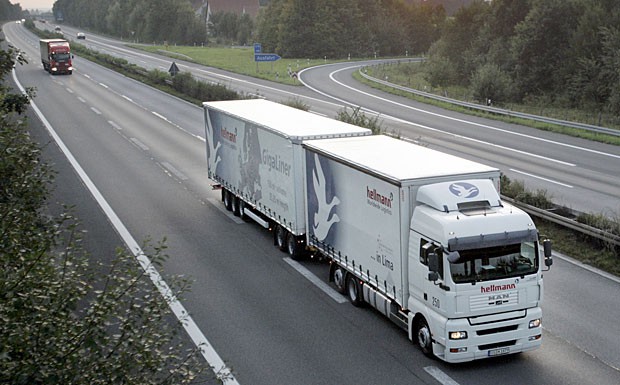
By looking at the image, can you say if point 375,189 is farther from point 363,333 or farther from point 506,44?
point 506,44

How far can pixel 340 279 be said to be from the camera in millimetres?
16594

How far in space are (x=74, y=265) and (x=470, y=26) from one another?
7115 centimetres

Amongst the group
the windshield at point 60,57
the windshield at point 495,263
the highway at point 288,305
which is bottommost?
the highway at point 288,305

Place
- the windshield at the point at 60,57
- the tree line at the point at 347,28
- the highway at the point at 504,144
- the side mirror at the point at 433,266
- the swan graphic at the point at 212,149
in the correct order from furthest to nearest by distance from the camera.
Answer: the tree line at the point at 347,28, the windshield at the point at 60,57, the highway at the point at 504,144, the swan graphic at the point at 212,149, the side mirror at the point at 433,266

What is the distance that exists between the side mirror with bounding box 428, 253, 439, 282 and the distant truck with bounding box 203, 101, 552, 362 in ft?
0.05

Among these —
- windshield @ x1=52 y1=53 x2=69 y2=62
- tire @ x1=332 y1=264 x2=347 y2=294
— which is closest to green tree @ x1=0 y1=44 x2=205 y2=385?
tire @ x1=332 y1=264 x2=347 y2=294

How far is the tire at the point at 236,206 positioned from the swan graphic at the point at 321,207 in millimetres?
6420

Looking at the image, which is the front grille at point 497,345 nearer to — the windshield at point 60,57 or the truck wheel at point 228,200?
the truck wheel at point 228,200

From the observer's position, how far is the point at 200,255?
19875mm

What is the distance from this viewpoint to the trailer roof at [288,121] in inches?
734

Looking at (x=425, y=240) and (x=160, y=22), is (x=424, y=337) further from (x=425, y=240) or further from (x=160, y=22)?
(x=160, y=22)

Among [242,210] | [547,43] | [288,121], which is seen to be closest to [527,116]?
[547,43]

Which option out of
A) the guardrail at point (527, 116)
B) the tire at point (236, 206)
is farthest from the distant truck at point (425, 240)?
the guardrail at point (527, 116)

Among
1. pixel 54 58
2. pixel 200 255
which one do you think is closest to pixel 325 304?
pixel 200 255
